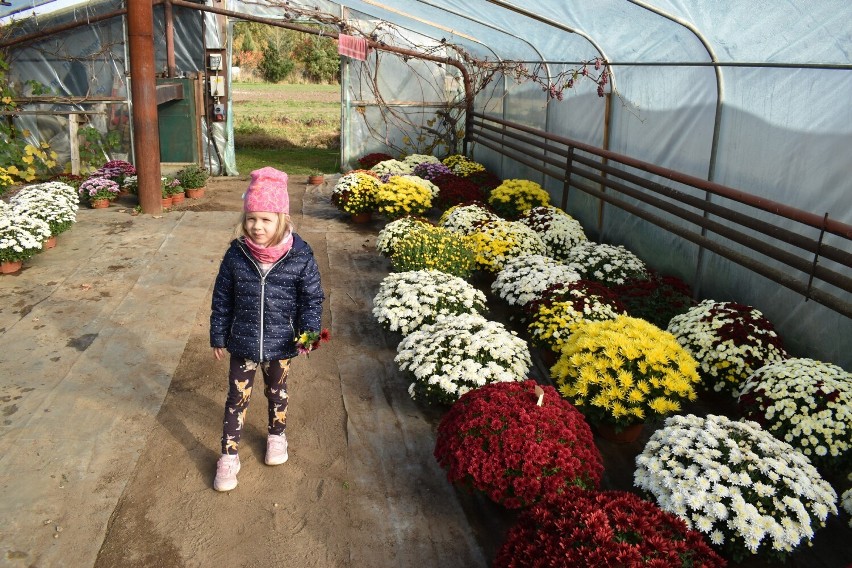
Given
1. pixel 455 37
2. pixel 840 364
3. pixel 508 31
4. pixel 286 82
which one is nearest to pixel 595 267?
pixel 840 364

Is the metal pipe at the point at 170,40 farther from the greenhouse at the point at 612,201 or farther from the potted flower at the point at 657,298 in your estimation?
the potted flower at the point at 657,298

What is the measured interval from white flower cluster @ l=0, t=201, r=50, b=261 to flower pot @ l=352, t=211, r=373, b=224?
3.74 metres

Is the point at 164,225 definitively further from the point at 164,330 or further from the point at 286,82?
the point at 286,82

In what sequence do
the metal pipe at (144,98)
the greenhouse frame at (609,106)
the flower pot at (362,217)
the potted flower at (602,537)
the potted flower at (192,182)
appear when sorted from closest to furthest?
the potted flower at (602,537) < the greenhouse frame at (609,106) < the metal pipe at (144,98) < the flower pot at (362,217) < the potted flower at (192,182)

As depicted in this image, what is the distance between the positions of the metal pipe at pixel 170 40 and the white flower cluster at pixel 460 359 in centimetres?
962

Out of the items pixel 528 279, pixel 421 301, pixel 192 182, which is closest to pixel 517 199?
pixel 528 279

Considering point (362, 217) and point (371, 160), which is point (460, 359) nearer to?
point (362, 217)

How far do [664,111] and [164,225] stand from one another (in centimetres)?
611

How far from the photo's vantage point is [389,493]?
332 centimetres

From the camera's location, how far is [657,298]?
5199 millimetres

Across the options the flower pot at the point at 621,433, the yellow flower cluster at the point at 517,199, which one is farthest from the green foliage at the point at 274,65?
the flower pot at the point at 621,433

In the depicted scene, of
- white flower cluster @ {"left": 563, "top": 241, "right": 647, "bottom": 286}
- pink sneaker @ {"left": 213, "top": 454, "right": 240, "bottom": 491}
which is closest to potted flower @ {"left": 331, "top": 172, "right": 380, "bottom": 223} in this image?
white flower cluster @ {"left": 563, "top": 241, "right": 647, "bottom": 286}

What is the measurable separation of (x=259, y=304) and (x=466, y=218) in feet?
14.0

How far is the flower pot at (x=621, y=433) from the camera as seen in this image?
149 inches
